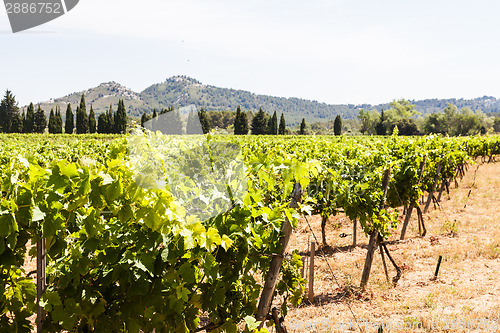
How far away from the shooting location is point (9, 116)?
60.8 metres

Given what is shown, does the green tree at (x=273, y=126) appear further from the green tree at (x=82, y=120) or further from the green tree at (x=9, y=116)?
the green tree at (x=9, y=116)

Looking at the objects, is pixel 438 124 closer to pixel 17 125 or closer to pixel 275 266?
pixel 17 125

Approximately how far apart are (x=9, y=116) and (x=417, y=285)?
2854 inches

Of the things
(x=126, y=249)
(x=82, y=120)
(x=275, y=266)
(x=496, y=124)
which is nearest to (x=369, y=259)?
(x=275, y=266)

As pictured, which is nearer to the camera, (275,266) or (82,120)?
(275,266)

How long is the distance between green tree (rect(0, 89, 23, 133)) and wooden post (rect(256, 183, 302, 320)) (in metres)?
69.5

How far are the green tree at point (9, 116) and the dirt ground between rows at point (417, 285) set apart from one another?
6642 centimetres

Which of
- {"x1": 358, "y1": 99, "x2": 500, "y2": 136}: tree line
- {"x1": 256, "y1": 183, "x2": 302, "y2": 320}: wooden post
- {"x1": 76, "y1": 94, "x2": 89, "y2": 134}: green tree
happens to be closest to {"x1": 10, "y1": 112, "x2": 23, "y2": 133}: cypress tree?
{"x1": 76, "y1": 94, "x2": 89, "y2": 134}: green tree

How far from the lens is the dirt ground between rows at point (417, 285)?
4250 mm

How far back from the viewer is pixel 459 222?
899 cm

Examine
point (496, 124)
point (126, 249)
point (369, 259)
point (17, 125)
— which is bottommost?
point (369, 259)

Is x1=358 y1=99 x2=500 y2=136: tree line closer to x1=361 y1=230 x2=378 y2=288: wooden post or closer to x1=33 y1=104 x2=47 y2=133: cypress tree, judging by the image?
x1=33 y1=104 x2=47 y2=133: cypress tree

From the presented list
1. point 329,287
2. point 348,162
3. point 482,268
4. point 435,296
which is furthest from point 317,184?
point 482,268

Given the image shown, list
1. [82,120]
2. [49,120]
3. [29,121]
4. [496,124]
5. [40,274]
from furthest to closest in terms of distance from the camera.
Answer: [496,124] < [29,121] < [82,120] < [49,120] < [40,274]
